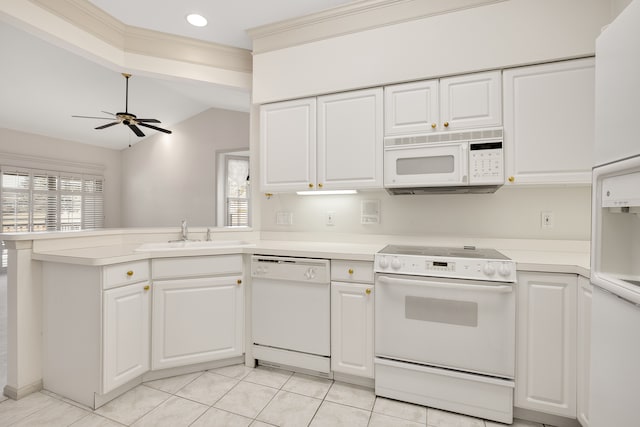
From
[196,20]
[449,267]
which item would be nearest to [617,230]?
[449,267]

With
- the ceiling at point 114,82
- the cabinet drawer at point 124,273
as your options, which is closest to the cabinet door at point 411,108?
the ceiling at point 114,82

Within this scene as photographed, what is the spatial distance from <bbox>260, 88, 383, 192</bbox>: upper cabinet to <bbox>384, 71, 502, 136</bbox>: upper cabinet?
0.41 feet

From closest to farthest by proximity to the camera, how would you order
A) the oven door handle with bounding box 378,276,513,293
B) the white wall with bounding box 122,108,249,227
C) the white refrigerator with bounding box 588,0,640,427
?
the white refrigerator with bounding box 588,0,640,427, the oven door handle with bounding box 378,276,513,293, the white wall with bounding box 122,108,249,227

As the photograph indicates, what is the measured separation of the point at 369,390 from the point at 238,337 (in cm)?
96

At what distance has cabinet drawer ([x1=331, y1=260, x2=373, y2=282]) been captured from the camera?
76.1 inches

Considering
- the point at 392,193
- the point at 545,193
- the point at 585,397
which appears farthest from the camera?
the point at 392,193

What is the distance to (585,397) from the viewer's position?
150cm

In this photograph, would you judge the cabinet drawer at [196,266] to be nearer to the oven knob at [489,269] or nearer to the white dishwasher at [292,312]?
the white dishwasher at [292,312]

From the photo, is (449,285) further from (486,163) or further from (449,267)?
(486,163)

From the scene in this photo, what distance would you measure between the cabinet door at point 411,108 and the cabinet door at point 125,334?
1.95 meters

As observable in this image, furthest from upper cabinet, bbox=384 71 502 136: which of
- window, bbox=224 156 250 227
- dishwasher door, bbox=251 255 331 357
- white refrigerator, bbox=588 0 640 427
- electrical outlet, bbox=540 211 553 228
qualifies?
window, bbox=224 156 250 227

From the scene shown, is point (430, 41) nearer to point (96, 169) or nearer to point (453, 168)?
point (453, 168)

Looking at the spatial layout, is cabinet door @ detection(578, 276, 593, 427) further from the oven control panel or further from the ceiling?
the ceiling

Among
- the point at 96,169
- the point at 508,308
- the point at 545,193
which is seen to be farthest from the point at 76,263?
the point at 96,169
